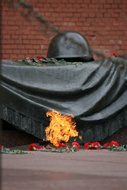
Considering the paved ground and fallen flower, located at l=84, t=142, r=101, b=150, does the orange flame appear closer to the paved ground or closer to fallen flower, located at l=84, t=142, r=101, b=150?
fallen flower, located at l=84, t=142, r=101, b=150

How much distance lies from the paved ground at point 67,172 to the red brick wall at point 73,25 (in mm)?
3737

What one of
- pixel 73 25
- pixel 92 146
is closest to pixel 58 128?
pixel 92 146

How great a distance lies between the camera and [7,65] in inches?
238

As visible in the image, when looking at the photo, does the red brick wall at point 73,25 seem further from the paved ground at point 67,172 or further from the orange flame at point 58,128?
the paved ground at point 67,172

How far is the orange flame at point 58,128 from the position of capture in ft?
19.0

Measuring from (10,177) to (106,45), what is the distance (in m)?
5.66

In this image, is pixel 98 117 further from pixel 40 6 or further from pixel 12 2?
pixel 12 2

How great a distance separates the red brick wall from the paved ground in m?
3.74

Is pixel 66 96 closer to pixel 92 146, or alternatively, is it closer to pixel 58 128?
pixel 58 128

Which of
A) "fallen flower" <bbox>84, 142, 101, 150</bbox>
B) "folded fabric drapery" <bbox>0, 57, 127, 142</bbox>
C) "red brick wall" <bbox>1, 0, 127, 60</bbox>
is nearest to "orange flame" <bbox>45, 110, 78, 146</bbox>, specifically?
"folded fabric drapery" <bbox>0, 57, 127, 142</bbox>

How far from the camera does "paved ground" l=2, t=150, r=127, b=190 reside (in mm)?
2625

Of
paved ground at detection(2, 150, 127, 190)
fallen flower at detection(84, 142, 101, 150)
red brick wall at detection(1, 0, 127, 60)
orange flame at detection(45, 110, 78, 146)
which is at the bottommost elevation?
fallen flower at detection(84, 142, 101, 150)

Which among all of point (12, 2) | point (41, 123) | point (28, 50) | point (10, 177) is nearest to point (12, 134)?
point (41, 123)

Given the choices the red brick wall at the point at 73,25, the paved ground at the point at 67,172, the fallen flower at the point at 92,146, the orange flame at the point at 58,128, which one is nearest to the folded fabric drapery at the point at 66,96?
the orange flame at the point at 58,128
